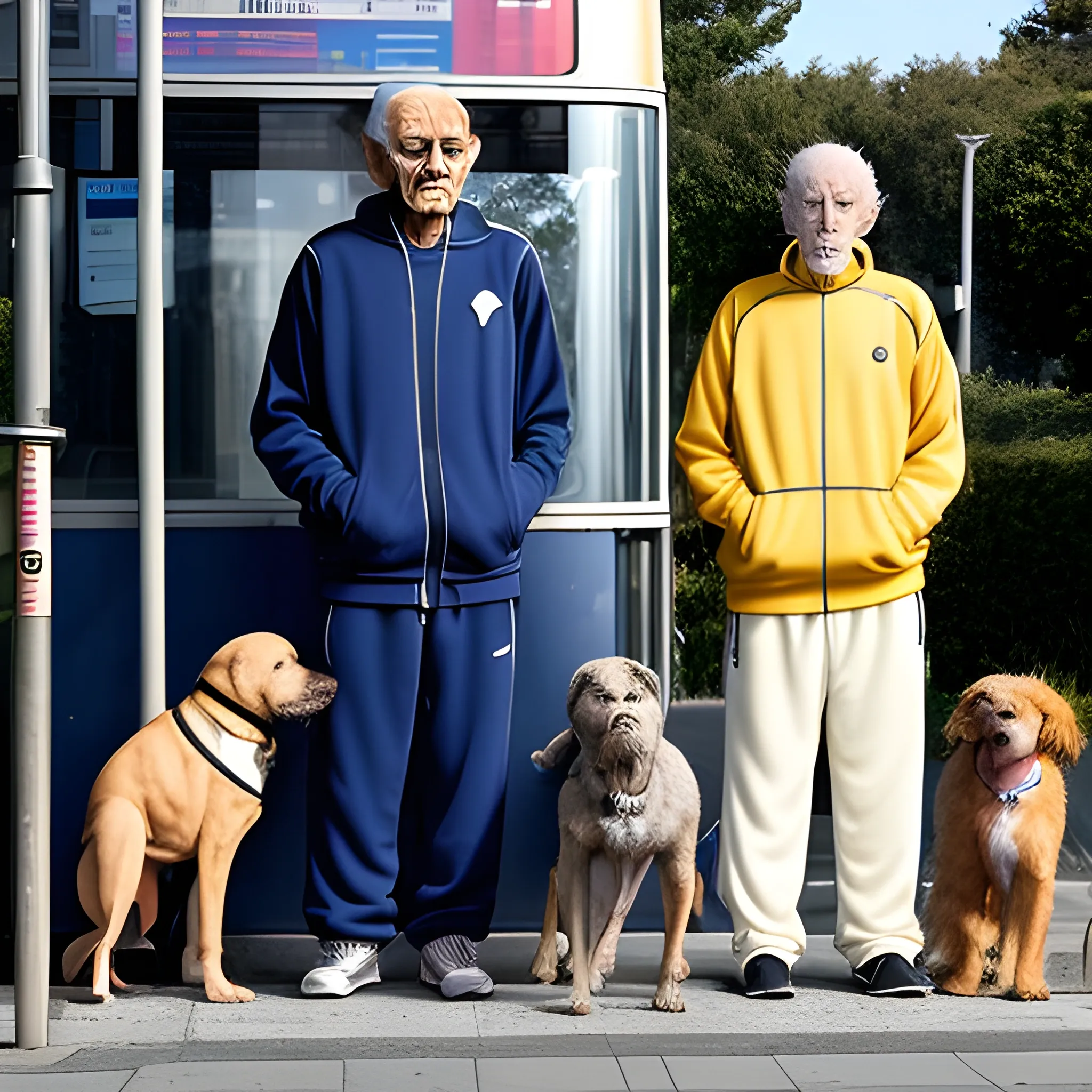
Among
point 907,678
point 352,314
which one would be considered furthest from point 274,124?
point 907,678

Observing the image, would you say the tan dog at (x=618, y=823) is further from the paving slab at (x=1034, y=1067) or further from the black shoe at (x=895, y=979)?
the paving slab at (x=1034, y=1067)

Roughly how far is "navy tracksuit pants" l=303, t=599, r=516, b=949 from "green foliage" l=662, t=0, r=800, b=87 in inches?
93.8

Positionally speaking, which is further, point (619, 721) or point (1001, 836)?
point (1001, 836)

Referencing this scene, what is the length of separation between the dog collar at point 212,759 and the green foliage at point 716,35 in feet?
9.82

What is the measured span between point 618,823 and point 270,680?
1.19 meters

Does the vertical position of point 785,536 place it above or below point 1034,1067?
above

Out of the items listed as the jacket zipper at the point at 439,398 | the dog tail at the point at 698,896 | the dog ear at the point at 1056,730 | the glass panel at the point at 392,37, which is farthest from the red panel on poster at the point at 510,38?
the dog tail at the point at 698,896

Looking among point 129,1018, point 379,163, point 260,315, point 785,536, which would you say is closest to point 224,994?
point 129,1018

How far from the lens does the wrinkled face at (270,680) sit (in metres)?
5.36

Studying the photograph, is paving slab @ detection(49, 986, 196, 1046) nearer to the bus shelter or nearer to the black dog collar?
the bus shelter

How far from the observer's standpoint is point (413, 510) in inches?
210

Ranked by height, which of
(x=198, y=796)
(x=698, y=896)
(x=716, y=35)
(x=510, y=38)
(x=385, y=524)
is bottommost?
(x=698, y=896)

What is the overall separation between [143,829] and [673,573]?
6.40ft

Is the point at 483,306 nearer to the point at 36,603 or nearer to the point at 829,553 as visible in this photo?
the point at 829,553
